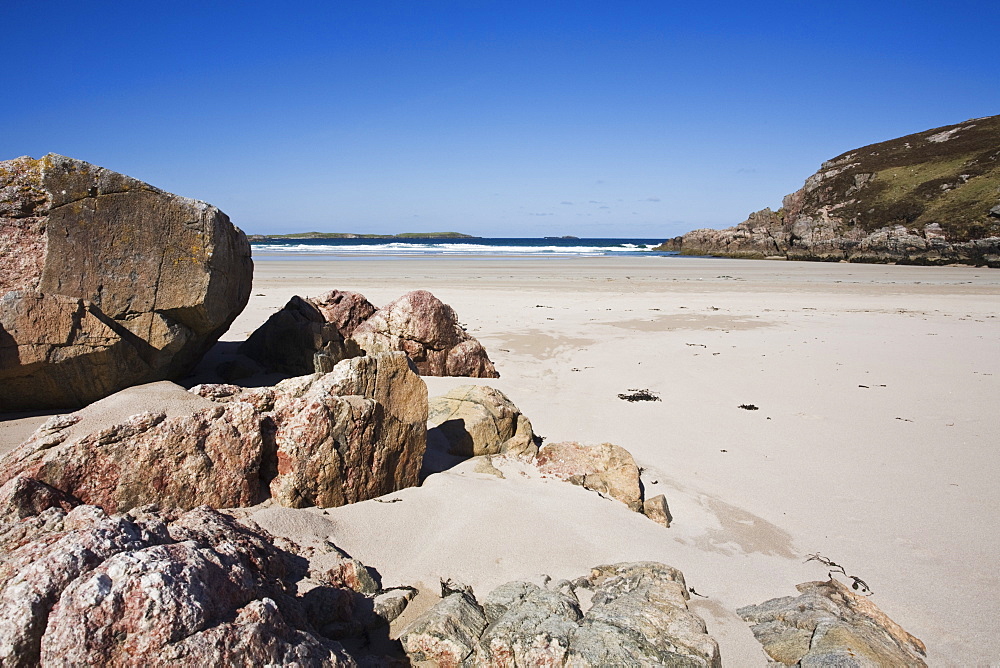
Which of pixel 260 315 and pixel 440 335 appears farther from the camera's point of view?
pixel 260 315

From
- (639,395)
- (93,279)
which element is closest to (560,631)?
(93,279)

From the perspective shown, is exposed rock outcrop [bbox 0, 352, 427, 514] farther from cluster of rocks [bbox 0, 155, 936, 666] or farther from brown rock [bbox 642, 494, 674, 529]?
brown rock [bbox 642, 494, 674, 529]

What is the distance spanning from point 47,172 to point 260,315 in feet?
22.1

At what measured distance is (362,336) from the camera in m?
7.07

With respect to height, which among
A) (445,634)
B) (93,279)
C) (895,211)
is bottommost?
(445,634)

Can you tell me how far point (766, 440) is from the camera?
5738 mm

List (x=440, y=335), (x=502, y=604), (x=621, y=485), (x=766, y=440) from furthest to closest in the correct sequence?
1. (x=440, y=335)
2. (x=766, y=440)
3. (x=621, y=485)
4. (x=502, y=604)

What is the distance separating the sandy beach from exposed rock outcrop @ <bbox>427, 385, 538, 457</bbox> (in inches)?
15.3

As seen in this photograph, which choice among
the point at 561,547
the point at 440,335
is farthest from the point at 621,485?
the point at 440,335

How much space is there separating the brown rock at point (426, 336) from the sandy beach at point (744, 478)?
15.1 inches

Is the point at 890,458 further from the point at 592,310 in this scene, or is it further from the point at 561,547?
the point at 592,310

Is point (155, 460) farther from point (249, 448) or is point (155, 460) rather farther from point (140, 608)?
point (140, 608)

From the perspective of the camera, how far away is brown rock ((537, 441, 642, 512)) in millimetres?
4191

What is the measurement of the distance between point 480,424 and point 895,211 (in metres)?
47.7
